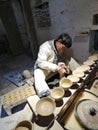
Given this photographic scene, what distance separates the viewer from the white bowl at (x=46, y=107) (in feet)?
3.85

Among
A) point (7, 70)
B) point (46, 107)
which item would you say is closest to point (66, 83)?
point (46, 107)

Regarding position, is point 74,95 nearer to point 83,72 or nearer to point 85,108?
point 85,108

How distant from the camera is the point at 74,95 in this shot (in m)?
1.49

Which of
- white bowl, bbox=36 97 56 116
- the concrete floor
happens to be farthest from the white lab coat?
the concrete floor

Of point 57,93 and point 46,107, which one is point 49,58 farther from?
point 46,107

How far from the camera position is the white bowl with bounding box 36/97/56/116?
117cm

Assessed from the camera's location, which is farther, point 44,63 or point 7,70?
point 7,70

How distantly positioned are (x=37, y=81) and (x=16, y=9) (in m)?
4.32

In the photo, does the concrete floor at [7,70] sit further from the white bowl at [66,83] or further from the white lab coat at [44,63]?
the white bowl at [66,83]

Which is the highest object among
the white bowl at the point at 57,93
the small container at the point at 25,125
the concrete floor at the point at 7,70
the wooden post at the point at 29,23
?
the wooden post at the point at 29,23

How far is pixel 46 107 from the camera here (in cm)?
123

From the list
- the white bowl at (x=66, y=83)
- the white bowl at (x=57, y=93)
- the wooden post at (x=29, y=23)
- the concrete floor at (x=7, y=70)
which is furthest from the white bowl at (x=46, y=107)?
the wooden post at (x=29, y=23)

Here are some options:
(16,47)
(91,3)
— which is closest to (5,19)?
(16,47)

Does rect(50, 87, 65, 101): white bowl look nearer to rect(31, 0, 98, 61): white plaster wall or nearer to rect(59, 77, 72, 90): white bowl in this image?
rect(59, 77, 72, 90): white bowl
